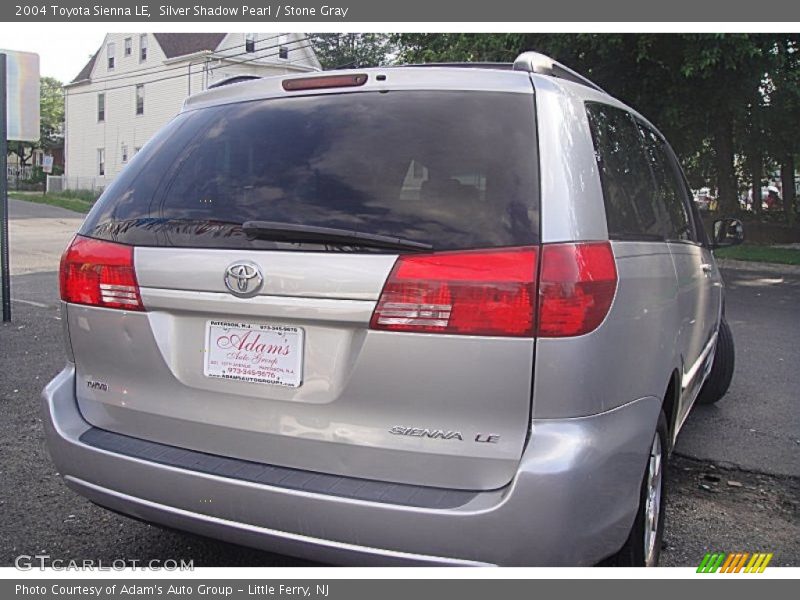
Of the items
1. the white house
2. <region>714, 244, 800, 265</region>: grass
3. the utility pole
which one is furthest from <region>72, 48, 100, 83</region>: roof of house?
the utility pole

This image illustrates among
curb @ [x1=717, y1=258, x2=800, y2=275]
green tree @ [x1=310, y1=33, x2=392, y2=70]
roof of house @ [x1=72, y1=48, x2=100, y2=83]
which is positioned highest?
green tree @ [x1=310, y1=33, x2=392, y2=70]

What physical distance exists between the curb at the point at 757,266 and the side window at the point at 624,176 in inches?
597

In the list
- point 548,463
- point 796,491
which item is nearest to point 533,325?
point 548,463

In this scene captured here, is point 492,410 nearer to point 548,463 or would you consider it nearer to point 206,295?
point 548,463

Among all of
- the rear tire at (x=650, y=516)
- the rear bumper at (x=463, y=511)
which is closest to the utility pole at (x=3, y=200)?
the rear bumper at (x=463, y=511)

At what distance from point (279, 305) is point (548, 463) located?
0.91 metres

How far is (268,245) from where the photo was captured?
2.40 meters

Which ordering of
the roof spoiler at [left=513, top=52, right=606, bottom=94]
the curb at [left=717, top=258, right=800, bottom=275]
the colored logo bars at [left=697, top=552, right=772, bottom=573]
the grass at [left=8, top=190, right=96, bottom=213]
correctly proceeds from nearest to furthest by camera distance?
the roof spoiler at [left=513, top=52, right=606, bottom=94], the colored logo bars at [left=697, top=552, right=772, bottom=573], the curb at [left=717, top=258, right=800, bottom=275], the grass at [left=8, top=190, right=96, bottom=213]

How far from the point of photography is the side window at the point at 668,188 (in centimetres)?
355

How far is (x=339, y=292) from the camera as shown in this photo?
2295 millimetres

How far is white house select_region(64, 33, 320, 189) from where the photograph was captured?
37.1 meters

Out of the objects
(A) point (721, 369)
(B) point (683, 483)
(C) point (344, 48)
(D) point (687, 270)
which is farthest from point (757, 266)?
(C) point (344, 48)

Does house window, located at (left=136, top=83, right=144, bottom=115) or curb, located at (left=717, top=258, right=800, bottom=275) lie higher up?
house window, located at (left=136, top=83, right=144, bottom=115)

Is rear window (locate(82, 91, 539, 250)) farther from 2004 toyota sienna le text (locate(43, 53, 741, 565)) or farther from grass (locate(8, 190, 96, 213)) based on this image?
grass (locate(8, 190, 96, 213))
